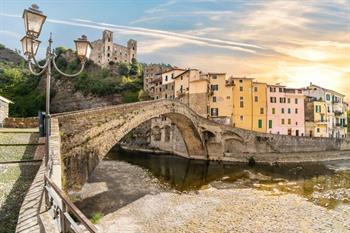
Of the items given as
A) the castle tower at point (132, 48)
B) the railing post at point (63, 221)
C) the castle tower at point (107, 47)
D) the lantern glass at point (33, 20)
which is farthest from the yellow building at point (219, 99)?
the castle tower at point (132, 48)

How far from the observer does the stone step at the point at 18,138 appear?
36.5 ft

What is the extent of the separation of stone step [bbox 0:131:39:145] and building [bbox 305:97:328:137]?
144ft

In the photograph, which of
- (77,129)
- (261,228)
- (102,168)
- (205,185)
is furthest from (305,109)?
(77,129)

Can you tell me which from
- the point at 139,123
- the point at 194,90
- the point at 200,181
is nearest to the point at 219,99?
the point at 194,90

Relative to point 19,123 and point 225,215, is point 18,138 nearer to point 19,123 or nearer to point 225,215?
point 19,123

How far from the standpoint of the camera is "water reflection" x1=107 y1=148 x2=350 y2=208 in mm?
20223

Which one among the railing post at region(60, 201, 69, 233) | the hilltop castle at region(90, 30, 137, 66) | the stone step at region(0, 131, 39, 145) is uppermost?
the hilltop castle at region(90, 30, 137, 66)

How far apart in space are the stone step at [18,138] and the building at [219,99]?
30.1m

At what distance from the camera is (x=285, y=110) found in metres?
43.0

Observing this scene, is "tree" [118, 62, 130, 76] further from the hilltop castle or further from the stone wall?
the stone wall

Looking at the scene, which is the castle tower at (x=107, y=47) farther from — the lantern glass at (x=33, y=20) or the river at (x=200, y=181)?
the lantern glass at (x=33, y=20)

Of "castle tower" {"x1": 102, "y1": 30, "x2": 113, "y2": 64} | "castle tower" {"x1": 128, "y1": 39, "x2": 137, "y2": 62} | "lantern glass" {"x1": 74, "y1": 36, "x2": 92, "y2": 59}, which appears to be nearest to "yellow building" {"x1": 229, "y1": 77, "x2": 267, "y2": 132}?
"lantern glass" {"x1": 74, "y1": 36, "x2": 92, "y2": 59}

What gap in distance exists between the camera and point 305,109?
1832 inches

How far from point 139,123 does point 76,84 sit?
49082 millimetres
